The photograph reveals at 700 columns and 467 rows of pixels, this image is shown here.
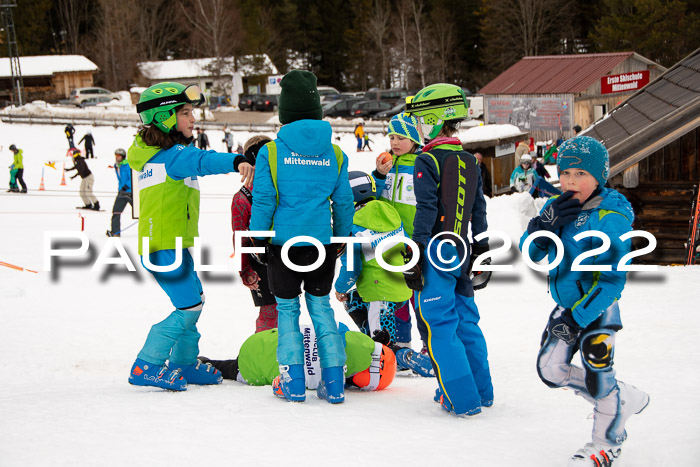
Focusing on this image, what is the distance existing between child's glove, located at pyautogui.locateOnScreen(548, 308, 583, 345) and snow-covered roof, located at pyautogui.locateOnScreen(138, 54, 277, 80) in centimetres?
6078

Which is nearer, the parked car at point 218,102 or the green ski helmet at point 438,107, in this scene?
the green ski helmet at point 438,107

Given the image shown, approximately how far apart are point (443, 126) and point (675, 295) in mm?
4508

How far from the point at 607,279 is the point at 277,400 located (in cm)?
→ 223

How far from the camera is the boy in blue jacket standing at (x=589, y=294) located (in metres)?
3.54

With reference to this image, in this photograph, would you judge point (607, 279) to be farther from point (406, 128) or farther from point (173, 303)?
point (173, 303)

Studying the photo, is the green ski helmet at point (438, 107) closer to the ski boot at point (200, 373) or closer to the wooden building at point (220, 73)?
the ski boot at point (200, 373)

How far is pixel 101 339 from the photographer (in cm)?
705

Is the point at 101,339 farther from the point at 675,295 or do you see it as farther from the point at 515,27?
the point at 515,27

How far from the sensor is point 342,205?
15.6 feet

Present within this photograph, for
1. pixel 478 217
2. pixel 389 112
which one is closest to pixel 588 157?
pixel 478 217

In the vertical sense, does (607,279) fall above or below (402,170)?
below

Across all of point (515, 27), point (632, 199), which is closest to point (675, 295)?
point (632, 199)

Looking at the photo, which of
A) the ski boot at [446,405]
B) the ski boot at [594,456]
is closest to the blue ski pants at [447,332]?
the ski boot at [446,405]

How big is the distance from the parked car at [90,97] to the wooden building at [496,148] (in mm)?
38348
